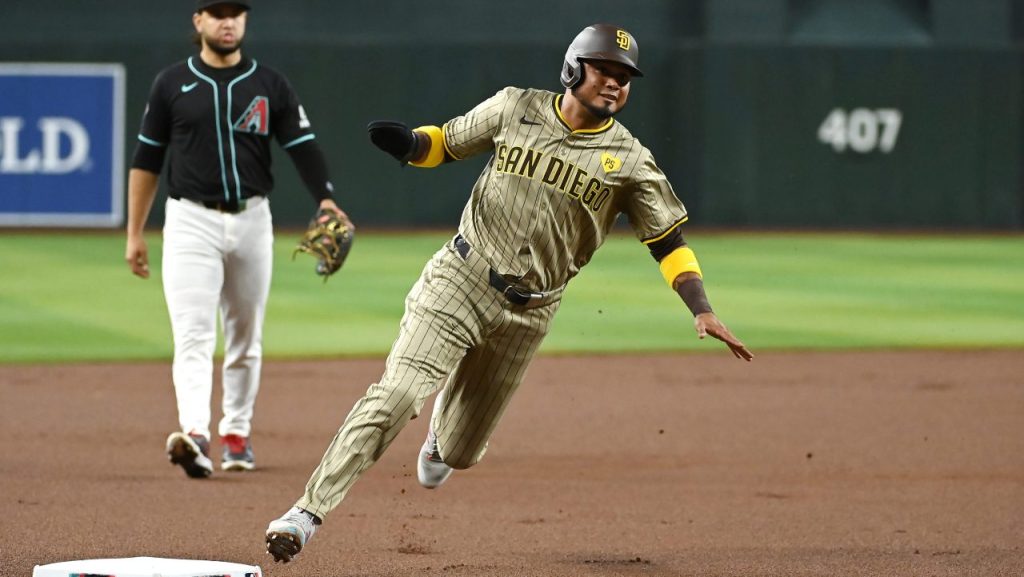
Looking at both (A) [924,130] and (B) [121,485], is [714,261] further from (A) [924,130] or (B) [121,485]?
(B) [121,485]

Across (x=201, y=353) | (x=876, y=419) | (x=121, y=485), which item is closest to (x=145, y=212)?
(x=201, y=353)

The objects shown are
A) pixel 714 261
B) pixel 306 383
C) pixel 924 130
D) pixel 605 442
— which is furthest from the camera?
pixel 924 130

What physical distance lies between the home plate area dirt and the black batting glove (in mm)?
1433

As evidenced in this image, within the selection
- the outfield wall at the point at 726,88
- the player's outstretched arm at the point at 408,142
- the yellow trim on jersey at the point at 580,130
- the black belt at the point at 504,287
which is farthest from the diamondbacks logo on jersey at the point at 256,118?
the outfield wall at the point at 726,88

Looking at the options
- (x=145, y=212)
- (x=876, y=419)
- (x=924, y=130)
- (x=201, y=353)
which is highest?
(x=145, y=212)

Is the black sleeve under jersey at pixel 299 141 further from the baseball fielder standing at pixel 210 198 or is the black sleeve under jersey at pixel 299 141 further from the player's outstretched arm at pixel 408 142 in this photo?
the player's outstretched arm at pixel 408 142

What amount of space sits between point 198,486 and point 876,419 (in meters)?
4.29

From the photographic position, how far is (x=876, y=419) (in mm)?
9961

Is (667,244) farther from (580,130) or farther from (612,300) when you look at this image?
(612,300)

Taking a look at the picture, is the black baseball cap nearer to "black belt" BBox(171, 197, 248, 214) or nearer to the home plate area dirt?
"black belt" BBox(171, 197, 248, 214)

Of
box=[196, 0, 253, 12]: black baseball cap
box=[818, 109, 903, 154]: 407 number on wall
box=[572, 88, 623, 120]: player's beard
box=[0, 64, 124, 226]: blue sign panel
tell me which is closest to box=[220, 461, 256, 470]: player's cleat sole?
box=[196, 0, 253, 12]: black baseball cap

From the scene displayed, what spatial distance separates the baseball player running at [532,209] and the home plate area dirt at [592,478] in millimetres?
842

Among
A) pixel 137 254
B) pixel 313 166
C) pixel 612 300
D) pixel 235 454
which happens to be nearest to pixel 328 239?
pixel 313 166

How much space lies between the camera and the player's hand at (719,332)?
547 centimetres
